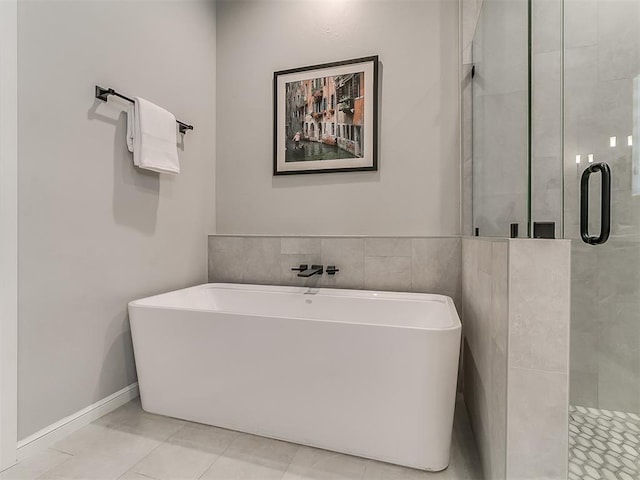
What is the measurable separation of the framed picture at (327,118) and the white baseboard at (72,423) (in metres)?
1.70

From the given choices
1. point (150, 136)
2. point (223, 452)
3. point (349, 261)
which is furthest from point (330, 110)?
point (223, 452)

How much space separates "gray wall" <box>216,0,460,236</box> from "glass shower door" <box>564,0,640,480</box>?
3.04 ft

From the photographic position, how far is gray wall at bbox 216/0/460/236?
2.18 m

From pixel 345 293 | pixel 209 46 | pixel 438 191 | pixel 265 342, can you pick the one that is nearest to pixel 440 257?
pixel 438 191

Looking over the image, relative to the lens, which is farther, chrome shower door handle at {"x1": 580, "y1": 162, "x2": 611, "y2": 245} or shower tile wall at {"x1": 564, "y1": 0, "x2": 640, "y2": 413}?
shower tile wall at {"x1": 564, "y1": 0, "x2": 640, "y2": 413}

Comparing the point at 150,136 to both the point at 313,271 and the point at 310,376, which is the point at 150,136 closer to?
the point at 313,271

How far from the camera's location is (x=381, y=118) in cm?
227

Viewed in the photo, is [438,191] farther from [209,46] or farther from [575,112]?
[209,46]

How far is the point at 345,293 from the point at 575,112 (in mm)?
1444

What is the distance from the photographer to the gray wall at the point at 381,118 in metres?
2.18

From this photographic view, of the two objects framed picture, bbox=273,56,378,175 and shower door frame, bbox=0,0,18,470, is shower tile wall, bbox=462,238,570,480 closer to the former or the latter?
framed picture, bbox=273,56,378,175

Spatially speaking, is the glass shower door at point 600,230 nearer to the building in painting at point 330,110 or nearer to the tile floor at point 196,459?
the tile floor at point 196,459

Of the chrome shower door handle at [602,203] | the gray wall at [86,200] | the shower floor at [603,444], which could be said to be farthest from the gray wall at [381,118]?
the shower floor at [603,444]

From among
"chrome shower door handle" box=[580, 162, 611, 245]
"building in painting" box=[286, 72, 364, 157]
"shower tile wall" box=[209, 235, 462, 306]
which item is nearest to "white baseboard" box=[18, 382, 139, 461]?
"shower tile wall" box=[209, 235, 462, 306]
